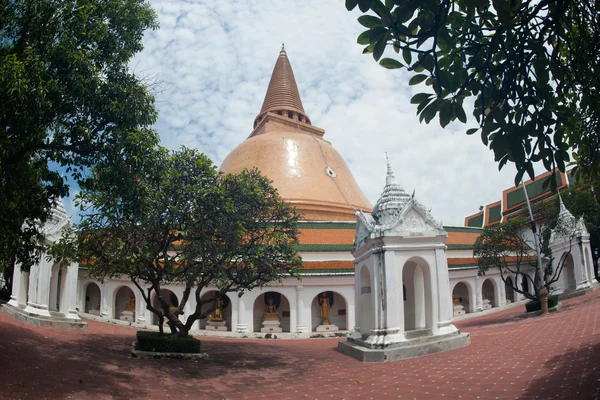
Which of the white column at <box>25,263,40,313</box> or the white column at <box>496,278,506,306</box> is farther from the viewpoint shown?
the white column at <box>496,278,506,306</box>

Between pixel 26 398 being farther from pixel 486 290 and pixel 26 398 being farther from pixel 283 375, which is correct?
pixel 486 290

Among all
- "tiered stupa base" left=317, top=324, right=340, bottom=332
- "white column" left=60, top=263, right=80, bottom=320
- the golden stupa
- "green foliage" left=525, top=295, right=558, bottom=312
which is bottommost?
"tiered stupa base" left=317, top=324, right=340, bottom=332

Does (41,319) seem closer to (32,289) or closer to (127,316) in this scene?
(32,289)

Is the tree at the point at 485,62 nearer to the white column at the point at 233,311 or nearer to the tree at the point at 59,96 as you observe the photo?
the tree at the point at 59,96

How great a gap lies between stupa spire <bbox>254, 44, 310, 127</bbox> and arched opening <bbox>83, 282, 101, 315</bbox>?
19.2 m

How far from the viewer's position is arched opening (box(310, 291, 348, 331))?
2198 centimetres

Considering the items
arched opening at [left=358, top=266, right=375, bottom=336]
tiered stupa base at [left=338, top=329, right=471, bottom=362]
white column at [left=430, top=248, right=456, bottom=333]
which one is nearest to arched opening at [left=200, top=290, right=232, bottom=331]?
arched opening at [left=358, top=266, right=375, bottom=336]

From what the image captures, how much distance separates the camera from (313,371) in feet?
36.7

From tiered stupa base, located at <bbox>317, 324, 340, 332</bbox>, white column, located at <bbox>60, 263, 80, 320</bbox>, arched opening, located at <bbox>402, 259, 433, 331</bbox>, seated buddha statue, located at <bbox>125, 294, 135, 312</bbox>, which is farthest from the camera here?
seated buddha statue, located at <bbox>125, 294, 135, 312</bbox>

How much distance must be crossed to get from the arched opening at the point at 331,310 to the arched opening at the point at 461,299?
6.35 meters

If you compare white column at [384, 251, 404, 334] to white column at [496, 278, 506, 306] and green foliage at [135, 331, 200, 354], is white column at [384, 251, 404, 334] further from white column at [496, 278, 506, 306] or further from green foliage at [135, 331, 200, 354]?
white column at [496, 278, 506, 306]

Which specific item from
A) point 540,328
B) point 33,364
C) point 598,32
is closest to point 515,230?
point 540,328

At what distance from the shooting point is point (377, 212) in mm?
14320

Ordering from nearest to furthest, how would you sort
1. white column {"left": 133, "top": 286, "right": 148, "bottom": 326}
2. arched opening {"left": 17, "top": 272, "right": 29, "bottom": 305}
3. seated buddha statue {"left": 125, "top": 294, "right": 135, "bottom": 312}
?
arched opening {"left": 17, "top": 272, "right": 29, "bottom": 305} < white column {"left": 133, "top": 286, "right": 148, "bottom": 326} < seated buddha statue {"left": 125, "top": 294, "right": 135, "bottom": 312}
